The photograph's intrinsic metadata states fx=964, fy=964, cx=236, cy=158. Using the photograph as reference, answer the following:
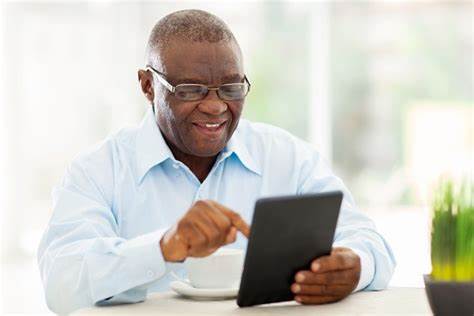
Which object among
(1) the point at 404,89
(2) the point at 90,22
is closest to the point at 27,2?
(2) the point at 90,22

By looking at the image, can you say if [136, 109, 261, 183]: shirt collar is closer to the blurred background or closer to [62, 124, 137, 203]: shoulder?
[62, 124, 137, 203]: shoulder

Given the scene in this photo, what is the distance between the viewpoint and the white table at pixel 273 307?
Answer: 2.04 metres

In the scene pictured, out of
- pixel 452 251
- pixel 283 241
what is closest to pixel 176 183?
pixel 283 241

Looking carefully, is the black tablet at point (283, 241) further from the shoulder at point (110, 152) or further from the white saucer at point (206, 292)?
the shoulder at point (110, 152)

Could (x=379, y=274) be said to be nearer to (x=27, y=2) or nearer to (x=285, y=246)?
(x=285, y=246)

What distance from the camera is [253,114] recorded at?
26.6ft

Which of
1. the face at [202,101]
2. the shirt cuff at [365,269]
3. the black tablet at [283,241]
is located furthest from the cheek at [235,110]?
the black tablet at [283,241]

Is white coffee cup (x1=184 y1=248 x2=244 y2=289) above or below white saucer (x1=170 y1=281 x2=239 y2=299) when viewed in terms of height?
above

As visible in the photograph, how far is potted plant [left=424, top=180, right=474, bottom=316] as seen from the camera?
1745 mm

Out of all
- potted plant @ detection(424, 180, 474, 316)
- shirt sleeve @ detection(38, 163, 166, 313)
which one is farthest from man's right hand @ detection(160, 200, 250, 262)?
potted plant @ detection(424, 180, 474, 316)

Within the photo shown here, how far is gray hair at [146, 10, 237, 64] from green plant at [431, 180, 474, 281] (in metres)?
1.08

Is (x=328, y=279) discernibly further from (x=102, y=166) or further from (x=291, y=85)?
(x=291, y=85)

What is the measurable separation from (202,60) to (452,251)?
108cm

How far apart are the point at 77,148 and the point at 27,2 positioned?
1322 millimetres
